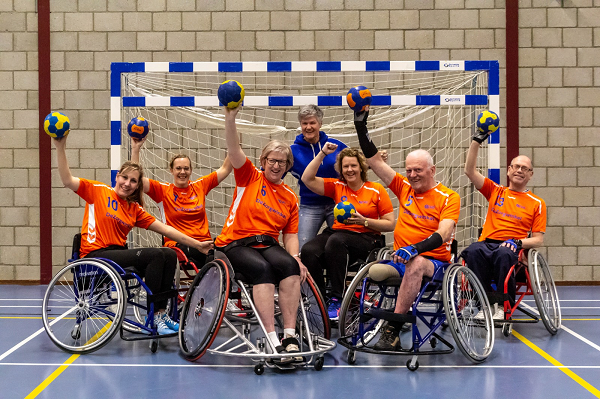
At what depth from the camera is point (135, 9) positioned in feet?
19.1

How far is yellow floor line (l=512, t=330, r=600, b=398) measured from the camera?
2.65m

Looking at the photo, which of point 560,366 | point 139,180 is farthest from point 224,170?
point 560,366

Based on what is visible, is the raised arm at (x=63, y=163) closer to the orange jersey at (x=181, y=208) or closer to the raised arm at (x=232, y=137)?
the orange jersey at (x=181, y=208)

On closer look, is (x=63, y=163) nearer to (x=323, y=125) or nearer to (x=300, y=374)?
(x=300, y=374)

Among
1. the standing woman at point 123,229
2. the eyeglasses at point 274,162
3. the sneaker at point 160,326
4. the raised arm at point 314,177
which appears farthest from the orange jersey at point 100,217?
the raised arm at point 314,177

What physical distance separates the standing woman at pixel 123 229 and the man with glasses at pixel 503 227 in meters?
1.87

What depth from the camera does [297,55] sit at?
19.1 feet

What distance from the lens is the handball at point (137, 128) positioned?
4.05 metres

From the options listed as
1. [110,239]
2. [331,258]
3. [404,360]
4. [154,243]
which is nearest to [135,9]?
[154,243]

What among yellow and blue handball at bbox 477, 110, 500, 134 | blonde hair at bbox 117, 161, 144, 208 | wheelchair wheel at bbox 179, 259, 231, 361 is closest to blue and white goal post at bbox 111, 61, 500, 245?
yellow and blue handball at bbox 477, 110, 500, 134

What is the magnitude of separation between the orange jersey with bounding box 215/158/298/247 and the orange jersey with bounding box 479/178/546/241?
168 cm

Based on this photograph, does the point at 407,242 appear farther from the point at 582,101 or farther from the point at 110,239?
the point at 582,101

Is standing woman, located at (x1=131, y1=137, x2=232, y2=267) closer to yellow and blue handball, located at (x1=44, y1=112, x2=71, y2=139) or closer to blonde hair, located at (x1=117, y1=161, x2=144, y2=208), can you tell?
blonde hair, located at (x1=117, y1=161, x2=144, y2=208)

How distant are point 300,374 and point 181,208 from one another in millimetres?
1775
